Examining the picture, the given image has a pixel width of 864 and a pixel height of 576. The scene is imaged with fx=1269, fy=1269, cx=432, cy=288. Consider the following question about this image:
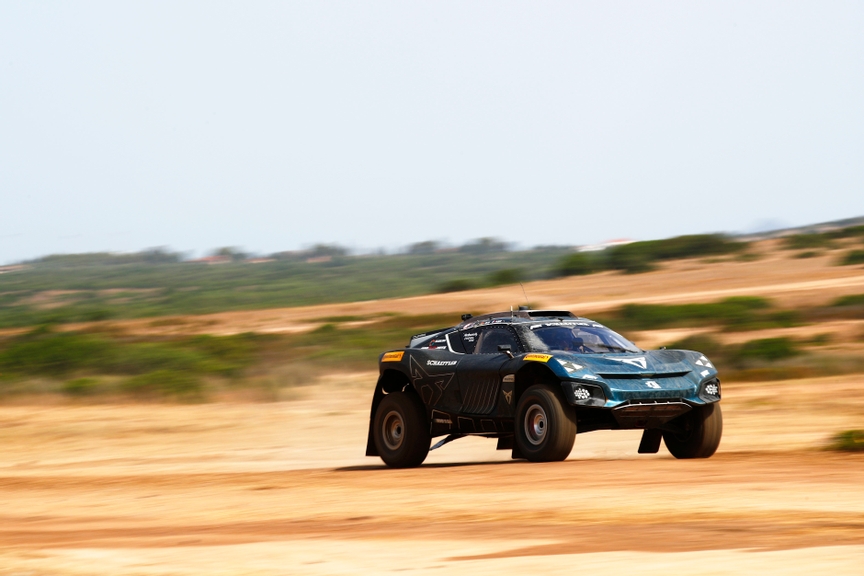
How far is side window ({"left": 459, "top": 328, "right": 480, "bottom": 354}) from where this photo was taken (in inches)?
534

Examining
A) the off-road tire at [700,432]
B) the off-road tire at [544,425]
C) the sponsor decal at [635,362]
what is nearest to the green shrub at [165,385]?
the off-road tire at [544,425]

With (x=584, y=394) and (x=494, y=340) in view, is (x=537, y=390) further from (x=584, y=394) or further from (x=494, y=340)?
(x=494, y=340)

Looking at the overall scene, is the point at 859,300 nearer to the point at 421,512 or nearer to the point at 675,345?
the point at 675,345

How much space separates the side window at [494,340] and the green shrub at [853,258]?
44615 mm

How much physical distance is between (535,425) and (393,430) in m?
2.21

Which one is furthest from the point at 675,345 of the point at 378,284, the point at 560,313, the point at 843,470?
the point at 378,284

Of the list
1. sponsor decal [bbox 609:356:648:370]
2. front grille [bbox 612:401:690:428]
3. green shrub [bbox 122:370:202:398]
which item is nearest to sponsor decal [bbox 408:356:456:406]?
sponsor decal [bbox 609:356:648:370]

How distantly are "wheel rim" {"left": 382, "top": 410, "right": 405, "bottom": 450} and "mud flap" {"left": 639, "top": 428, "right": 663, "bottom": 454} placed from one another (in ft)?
8.60

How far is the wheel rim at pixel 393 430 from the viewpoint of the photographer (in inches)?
547

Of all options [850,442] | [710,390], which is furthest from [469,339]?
[850,442]

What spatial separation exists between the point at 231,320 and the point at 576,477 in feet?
146

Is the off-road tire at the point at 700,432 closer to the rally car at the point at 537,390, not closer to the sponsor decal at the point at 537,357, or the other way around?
the rally car at the point at 537,390

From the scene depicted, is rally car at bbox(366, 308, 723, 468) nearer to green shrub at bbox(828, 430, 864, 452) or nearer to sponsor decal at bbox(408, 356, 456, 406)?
sponsor decal at bbox(408, 356, 456, 406)

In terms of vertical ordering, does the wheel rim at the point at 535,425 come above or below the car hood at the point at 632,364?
below
